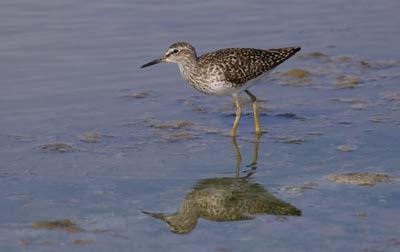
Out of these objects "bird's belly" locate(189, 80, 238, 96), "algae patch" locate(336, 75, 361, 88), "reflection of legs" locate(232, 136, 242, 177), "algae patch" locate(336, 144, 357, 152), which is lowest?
"reflection of legs" locate(232, 136, 242, 177)

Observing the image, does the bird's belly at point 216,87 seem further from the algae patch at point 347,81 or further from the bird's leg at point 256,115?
the algae patch at point 347,81

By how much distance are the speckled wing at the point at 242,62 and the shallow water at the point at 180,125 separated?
0.62m

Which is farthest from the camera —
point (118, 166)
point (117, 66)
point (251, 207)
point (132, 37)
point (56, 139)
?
point (132, 37)

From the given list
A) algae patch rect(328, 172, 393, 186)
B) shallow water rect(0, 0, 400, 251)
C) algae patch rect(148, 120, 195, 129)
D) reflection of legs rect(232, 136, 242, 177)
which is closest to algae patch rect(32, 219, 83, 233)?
shallow water rect(0, 0, 400, 251)

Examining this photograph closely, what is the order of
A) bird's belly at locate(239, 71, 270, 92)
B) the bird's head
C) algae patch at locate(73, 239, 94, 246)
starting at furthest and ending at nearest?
the bird's head
bird's belly at locate(239, 71, 270, 92)
algae patch at locate(73, 239, 94, 246)

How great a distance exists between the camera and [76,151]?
429 inches

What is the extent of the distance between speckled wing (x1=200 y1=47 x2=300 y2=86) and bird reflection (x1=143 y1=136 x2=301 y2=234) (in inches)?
87.3

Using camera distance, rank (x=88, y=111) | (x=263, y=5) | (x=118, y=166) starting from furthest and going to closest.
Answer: (x=263, y=5), (x=88, y=111), (x=118, y=166)

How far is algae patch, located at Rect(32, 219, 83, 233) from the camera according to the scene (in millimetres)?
8539

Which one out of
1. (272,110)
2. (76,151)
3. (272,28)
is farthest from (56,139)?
(272,28)

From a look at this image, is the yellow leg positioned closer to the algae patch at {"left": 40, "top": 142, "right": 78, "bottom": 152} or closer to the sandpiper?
the sandpiper

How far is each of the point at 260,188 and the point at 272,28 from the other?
20.0ft

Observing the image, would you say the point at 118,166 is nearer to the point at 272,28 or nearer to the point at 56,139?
the point at 56,139

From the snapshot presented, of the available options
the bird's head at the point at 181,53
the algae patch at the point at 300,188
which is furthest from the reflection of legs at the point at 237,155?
the bird's head at the point at 181,53
